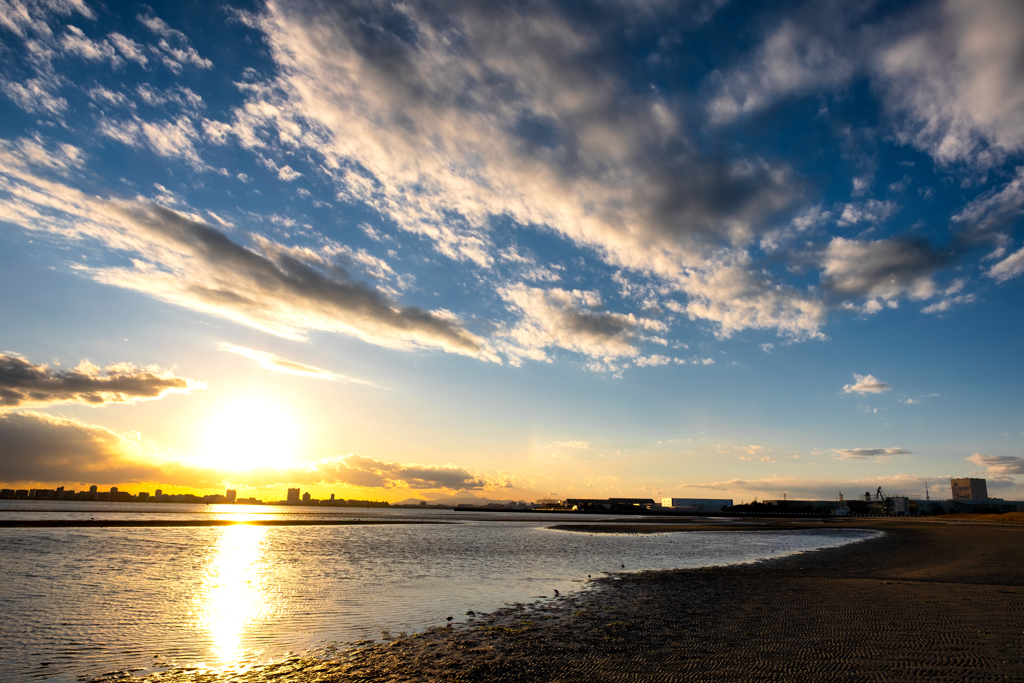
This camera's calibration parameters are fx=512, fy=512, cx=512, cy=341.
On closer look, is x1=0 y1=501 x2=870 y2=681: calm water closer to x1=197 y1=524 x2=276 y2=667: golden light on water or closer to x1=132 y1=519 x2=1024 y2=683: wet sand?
x1=197 y1=524 x2=276 y2=667: golden light on water

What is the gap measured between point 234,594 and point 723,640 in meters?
21.9

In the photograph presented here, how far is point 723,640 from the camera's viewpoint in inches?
595

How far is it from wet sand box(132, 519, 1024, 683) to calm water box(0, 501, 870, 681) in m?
2.62

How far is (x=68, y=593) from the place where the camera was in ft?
76.8

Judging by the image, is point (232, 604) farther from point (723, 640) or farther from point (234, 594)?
point (723, 640)

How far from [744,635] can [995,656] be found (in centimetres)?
581

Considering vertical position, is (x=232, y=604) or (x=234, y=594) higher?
(x=232, y=604)

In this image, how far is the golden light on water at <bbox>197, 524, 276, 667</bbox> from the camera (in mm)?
15914

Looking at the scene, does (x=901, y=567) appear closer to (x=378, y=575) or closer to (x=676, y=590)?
(x=676, y=590)

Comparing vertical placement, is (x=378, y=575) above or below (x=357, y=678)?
below

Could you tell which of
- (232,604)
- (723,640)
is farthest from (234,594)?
(723,640)

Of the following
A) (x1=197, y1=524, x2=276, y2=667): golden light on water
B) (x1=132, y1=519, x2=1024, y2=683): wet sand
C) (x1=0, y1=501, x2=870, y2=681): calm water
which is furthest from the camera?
(x1=197, y1=524, x2=276, y2=667): golden light on water

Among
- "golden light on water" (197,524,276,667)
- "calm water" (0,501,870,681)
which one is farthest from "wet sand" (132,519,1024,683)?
"golden light on water" (197,524,276,667)

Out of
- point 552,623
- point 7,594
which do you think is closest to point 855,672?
point 552,623
